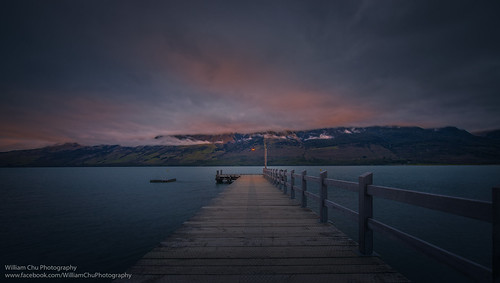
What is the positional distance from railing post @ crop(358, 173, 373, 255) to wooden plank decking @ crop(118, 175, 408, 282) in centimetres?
18

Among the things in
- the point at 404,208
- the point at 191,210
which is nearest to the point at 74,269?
the point at 191,210

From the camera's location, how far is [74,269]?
11789 millimetres

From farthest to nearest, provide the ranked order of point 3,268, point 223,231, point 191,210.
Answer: point 191,210 < point 3,268 < point 223,231

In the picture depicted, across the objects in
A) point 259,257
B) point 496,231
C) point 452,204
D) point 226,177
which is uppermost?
point 452,204

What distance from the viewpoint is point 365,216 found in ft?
14.5

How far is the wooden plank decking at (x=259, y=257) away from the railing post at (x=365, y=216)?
0.58 feet

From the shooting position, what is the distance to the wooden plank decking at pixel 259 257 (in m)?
3.56

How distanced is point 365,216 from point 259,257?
6.66 feet

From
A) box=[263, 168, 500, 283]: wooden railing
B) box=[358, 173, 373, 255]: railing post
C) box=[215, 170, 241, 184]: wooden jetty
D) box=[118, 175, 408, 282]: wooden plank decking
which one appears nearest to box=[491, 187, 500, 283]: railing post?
box=[263, 168, 500, 283]: wooden railing

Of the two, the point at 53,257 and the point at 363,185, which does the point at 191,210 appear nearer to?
the point at 53,257

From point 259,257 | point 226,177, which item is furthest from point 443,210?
point 226,177

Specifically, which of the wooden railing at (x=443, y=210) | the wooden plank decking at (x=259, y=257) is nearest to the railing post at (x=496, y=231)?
the wooden railing at (x=443, y=210)

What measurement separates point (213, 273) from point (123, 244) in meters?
14.1

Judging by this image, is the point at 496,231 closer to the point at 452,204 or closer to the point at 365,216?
the point at 452,204
